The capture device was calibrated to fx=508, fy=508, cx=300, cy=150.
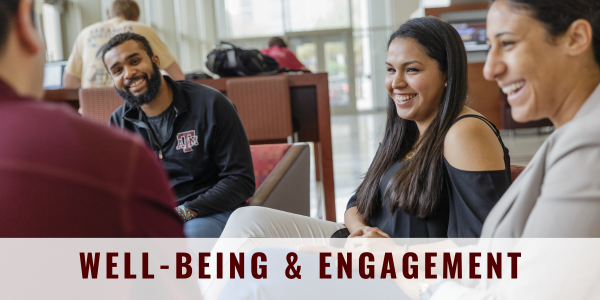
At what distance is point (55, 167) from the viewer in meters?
0.44

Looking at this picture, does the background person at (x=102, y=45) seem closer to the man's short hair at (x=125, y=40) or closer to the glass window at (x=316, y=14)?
the man's short hair at (x=125, y=40)

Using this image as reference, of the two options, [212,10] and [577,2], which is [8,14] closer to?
[577,2]

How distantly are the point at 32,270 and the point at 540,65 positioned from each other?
0.68 metres

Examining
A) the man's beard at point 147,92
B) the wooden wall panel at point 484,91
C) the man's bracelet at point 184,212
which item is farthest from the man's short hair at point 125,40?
the wooden wall panel at point 484,91

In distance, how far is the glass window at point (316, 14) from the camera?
551 inches

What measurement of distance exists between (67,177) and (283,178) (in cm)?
170

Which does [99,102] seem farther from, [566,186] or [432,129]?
[566,186]

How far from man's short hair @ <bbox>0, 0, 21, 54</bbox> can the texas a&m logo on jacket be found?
1582 mm

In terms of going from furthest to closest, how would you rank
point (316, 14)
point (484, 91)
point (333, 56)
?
point (333, 56), point (316, 14), point (484, 91)

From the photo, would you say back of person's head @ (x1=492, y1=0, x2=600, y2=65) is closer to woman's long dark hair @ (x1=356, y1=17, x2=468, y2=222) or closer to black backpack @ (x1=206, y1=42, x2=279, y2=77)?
woman's long dark hair @ (x1=356, y1=17, x2=468, y2=222)

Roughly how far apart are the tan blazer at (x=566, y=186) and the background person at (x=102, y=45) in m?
2.83

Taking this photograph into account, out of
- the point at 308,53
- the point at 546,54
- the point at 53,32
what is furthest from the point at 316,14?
the point at 546,54

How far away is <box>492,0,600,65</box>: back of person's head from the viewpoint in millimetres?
697

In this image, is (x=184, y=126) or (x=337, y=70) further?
(x=337, y=70)
